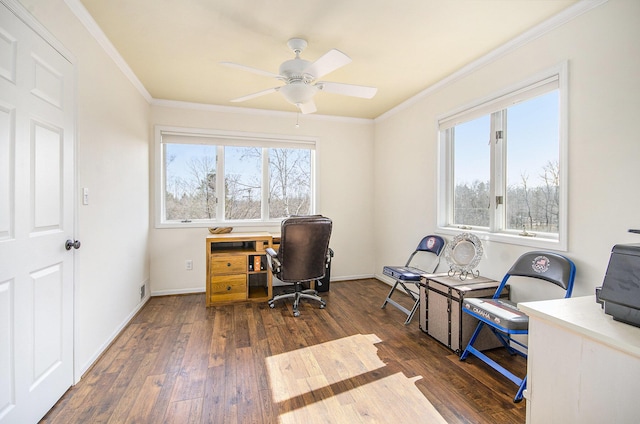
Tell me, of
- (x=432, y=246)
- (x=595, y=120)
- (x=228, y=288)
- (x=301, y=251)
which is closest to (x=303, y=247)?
(x=301, y=251)

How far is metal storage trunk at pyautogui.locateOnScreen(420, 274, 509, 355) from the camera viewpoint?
89.3 inches

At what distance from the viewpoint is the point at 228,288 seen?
3459 millimetres

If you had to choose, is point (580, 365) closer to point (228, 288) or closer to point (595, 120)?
A: point (595, 120)

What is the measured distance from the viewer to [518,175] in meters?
2.49

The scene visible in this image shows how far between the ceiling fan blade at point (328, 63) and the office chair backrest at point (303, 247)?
4.66 ft

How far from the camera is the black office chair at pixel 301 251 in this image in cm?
306

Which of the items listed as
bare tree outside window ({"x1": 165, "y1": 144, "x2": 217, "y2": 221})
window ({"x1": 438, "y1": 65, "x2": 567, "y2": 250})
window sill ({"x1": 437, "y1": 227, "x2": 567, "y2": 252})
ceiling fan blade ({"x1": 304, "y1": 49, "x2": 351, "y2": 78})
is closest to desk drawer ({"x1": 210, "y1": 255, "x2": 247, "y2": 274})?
bare tree outside window ({"x1": 165, "y1": 144, "x2": 217, "y2": 221})

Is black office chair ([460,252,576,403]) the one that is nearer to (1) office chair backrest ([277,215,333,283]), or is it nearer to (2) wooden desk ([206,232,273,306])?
(1) office chair backrest ([277,215,333,283])

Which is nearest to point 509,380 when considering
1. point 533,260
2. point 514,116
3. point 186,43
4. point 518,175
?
point 533,260

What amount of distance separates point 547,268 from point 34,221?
124 inches

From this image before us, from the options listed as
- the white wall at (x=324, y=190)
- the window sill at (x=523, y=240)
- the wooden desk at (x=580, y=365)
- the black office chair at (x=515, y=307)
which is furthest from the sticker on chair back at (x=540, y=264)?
the white wall at (x=324, y=190)

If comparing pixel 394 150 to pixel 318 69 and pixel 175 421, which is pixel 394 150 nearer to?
pixel 318 69

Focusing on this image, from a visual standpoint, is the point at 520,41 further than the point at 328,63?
Yes

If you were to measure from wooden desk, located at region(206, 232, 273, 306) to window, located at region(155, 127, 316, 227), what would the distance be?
0.55 meters
